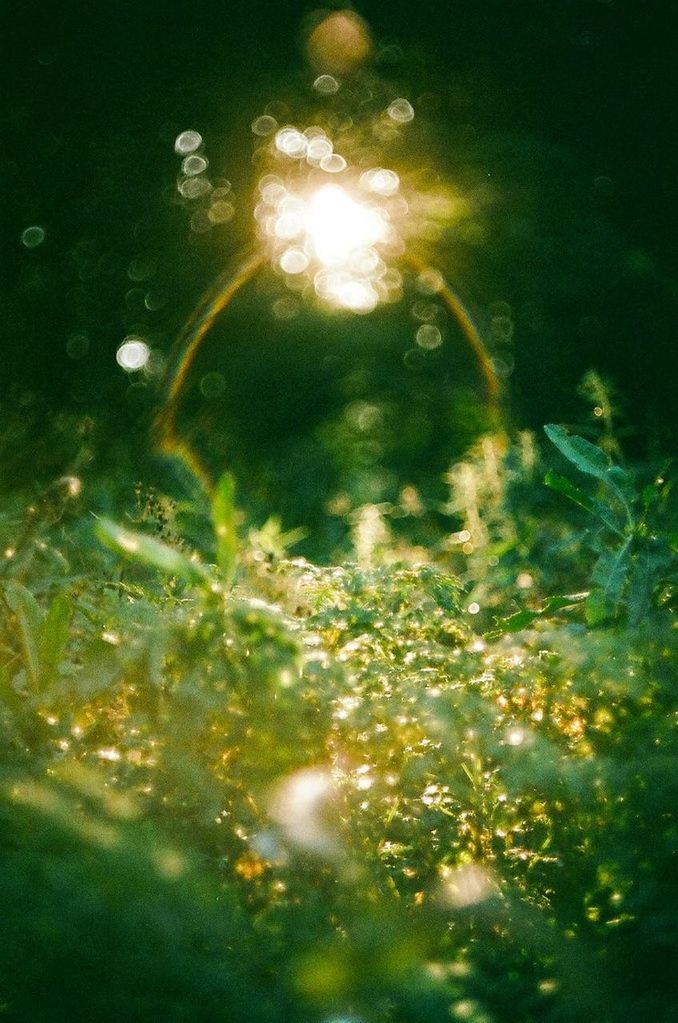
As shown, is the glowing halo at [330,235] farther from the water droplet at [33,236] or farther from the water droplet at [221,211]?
the water droplet at [33,236]

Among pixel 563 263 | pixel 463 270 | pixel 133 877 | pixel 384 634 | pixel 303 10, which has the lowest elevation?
pixel 133 877

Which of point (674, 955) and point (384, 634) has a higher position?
point (384, 634)

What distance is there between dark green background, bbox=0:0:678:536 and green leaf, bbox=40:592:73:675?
4264 millimetres

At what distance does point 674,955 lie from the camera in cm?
202

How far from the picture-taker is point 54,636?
8.12 ft

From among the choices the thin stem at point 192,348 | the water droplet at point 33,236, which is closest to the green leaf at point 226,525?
the thin stem at point 192,348

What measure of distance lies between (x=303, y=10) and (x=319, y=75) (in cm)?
176

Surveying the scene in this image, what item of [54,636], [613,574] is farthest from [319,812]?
[613,574]

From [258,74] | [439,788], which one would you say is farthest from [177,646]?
[258,74]

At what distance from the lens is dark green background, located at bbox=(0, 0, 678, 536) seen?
8078 mm

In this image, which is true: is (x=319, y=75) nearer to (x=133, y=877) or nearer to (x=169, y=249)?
(x=169, y=249)

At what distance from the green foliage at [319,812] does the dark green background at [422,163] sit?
15.1 feet

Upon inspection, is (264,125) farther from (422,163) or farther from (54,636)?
(54,636)

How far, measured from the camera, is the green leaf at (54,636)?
8.09 feet
